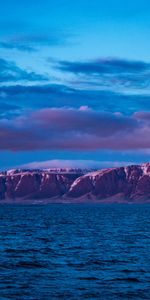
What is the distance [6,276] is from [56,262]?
902 cm

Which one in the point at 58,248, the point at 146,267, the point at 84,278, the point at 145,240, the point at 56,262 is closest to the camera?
the point at 84,278

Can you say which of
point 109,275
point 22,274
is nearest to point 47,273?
point 22,274

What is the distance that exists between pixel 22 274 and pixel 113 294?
32.1 feet

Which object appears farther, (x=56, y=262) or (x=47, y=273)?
(x=56, y=262)

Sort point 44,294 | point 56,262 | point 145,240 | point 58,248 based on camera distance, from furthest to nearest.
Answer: point 145,240 → point 58,248 → point 56,262 → point 44,294

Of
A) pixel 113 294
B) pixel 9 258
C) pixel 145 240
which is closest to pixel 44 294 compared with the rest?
pixel 113 294

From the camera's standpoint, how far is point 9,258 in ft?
174

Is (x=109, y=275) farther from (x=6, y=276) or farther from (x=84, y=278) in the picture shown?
(x=6, y=276)

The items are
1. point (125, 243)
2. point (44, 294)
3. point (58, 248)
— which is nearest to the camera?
point (44, 294)

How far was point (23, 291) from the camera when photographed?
121ft

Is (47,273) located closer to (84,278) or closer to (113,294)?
(84,278)

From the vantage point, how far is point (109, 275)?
43.8 metres

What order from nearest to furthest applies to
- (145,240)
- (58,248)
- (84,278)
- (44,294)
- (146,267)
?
(44,294) → (84,278) → (146,267) → (58,248) → (145,240)

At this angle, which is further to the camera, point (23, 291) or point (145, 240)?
point (145, 240)
